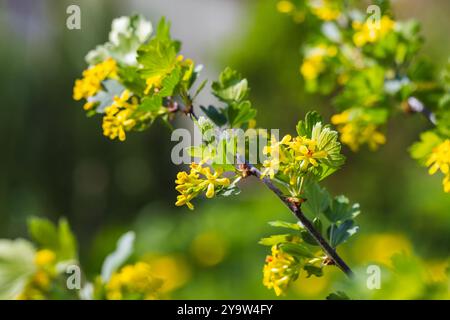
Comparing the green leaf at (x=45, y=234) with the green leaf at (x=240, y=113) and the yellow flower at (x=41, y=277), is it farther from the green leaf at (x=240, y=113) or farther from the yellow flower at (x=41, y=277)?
the green leaf at (x=240, y=113)

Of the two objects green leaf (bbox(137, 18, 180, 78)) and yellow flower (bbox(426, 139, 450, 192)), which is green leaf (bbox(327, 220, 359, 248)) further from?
green leaf (bbox(137, 18, 180, 78))

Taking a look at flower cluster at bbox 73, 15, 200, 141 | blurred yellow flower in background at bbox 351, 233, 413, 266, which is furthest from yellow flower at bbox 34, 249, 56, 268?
blurred yellow flower in background at bbox 351, 233, 413, 266

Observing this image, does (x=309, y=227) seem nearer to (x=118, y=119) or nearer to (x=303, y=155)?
(x=303, y=155)

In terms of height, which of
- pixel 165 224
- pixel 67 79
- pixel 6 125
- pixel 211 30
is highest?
pixel 211 30

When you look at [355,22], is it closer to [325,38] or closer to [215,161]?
[325,38]

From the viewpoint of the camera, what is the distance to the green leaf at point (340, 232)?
2.35ft

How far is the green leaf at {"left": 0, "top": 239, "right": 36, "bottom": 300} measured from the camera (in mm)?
903

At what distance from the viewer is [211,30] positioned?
21.4ft

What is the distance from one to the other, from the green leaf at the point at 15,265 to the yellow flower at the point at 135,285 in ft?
0.44

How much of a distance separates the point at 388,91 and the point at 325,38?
168 millimetres

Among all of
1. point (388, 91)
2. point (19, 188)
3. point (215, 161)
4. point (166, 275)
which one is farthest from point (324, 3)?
point (19, 188)

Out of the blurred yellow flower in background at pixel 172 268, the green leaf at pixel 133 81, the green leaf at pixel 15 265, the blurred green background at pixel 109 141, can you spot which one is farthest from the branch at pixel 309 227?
the blurred green background at pixel 109 141

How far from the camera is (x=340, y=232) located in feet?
2.40

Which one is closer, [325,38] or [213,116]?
[213,116]
